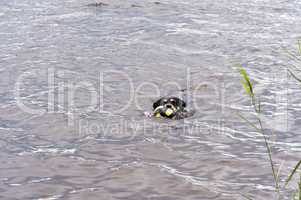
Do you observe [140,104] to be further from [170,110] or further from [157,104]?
[170,110]

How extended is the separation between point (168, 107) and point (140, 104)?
31.0 inches

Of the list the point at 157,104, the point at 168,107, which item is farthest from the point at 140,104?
the point at 168,107

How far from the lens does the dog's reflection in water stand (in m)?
5.84

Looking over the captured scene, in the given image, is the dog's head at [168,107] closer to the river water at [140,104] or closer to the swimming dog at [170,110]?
the swimming dog at [170,110]

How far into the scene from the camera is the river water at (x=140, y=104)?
4.14 metres

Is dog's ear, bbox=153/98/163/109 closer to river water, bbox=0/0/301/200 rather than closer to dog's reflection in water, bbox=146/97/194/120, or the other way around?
dog's reflection in water, bbox=146/97/194/120

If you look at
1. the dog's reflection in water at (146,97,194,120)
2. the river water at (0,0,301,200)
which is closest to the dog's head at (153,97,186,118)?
the dog's reflection in water at (146,97,194,120)

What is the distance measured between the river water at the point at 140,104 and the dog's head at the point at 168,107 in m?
0.13

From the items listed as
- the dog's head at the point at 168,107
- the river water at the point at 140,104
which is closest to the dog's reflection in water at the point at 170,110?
the dog's head at the point at 168,107

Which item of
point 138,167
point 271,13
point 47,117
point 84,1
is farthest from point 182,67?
point 84,1

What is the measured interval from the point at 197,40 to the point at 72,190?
6686mm

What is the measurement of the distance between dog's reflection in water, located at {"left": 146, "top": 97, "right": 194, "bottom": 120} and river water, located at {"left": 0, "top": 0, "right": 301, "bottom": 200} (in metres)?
0.11

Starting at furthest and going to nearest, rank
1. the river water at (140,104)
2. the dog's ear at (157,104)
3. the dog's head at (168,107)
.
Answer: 1. the dog's ear at (157,104)
2. the dog's head at (168,107)
3. the river water at (140,104)

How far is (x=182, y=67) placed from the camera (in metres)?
8.27
